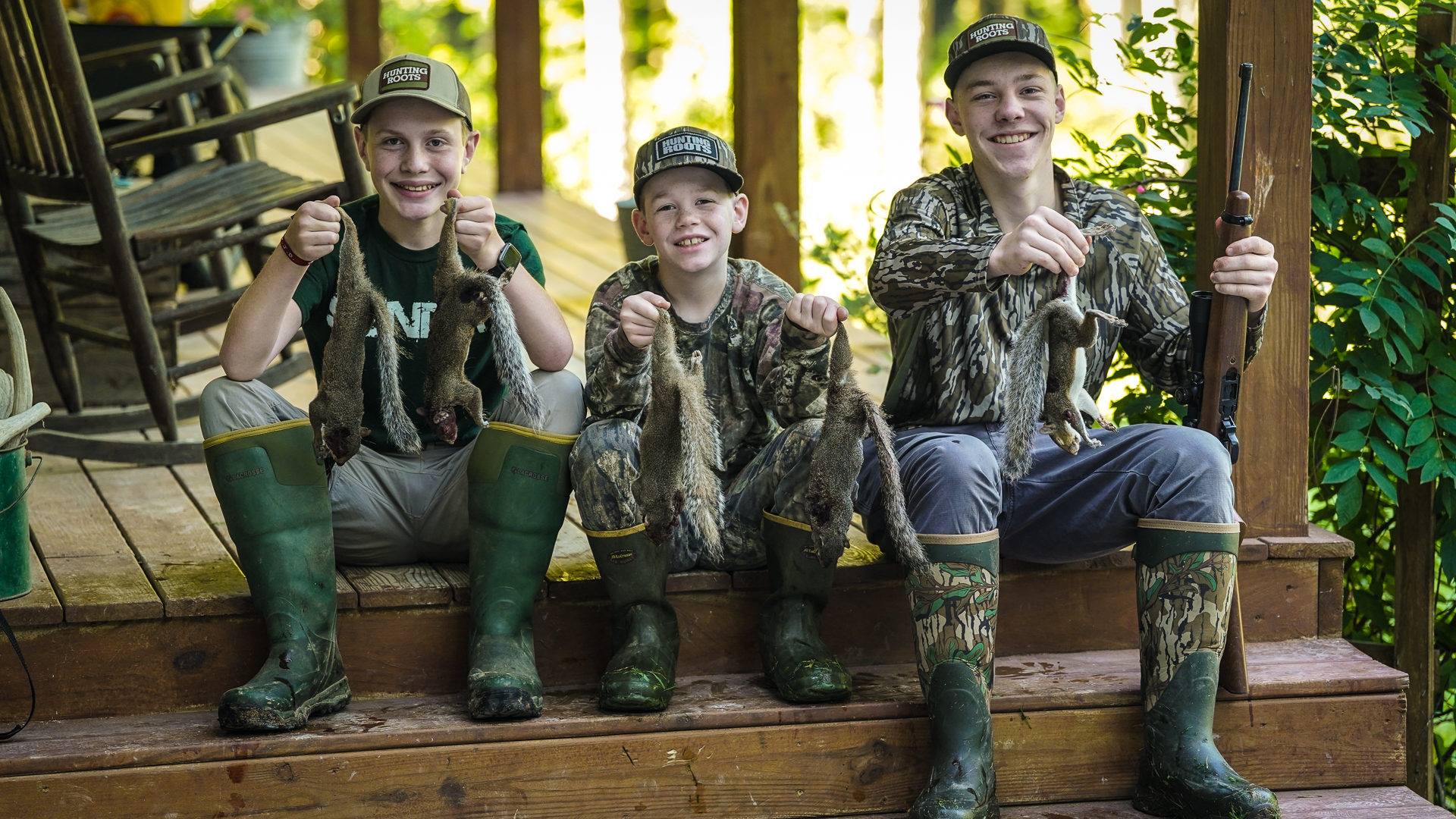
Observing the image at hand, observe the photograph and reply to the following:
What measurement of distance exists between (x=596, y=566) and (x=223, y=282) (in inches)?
94.2

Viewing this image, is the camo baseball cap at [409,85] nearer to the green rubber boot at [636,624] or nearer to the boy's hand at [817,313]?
the boy's hand at [817,313]

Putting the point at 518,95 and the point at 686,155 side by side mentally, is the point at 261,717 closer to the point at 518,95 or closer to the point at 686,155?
the point at 686,155

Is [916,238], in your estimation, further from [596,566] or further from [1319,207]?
[1319,207]

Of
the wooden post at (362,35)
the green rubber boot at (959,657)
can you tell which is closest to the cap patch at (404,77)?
the green rubber boot at (959,657)

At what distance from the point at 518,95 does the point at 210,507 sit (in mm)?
4174

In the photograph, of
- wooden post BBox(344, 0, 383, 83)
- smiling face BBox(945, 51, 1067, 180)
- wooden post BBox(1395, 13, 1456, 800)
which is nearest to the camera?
smiling face BBox(945, 51, 1067, 180)

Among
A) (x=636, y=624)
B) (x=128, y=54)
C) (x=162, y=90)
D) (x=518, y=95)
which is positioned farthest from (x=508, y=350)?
(x=518, y=95)

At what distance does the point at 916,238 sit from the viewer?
2217 millimetres

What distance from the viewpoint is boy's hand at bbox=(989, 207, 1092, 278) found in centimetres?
198

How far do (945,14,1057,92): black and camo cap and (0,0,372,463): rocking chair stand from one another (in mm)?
1702

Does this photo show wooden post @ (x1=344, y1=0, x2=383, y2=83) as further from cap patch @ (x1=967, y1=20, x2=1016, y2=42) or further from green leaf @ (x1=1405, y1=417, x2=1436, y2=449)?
green leaf @ (x1=1405, y1=417, x2=1436, y2=449)

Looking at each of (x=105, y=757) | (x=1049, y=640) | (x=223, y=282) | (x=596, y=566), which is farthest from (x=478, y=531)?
(x=223, y=282)

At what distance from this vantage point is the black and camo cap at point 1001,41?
7.16ft

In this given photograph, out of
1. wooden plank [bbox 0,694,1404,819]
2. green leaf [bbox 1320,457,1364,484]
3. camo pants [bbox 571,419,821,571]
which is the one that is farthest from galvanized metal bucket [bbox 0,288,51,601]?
green leaf [bbox 1320,457,1364,484]
